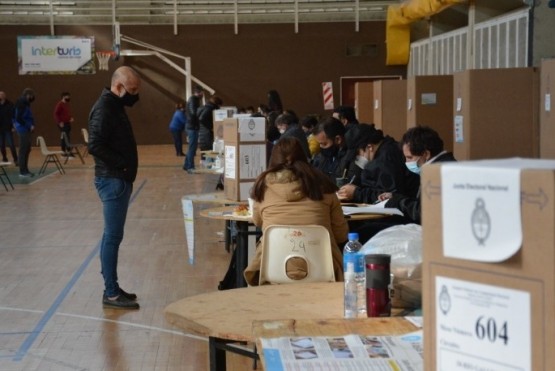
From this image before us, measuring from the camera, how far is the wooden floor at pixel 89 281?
15.6ft

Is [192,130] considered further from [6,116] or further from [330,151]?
[330,151]

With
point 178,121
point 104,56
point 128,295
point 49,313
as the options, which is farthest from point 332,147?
point 104,56

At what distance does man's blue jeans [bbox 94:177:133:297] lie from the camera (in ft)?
18.4

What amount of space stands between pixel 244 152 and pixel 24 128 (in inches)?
411

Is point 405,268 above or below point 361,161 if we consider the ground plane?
below

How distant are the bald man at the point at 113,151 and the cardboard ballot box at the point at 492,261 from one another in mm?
4521

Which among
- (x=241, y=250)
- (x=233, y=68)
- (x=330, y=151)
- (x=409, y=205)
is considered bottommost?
(x=241, y=250)

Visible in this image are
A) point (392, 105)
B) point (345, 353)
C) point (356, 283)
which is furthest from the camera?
point (392, 105)

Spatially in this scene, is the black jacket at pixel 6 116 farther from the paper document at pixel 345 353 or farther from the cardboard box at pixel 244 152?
the paper document at pixel 345 353

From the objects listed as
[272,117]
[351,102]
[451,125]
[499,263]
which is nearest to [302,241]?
[499,263]

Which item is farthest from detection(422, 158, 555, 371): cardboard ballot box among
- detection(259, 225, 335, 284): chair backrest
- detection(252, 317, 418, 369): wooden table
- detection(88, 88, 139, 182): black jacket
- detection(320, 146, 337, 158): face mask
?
detection(320, 146, 337, 158): face mask

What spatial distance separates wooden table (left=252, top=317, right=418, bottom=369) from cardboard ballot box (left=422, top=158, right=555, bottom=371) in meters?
0.98

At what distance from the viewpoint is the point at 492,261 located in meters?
1.12

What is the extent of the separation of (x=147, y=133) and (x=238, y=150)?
58.5 ft
